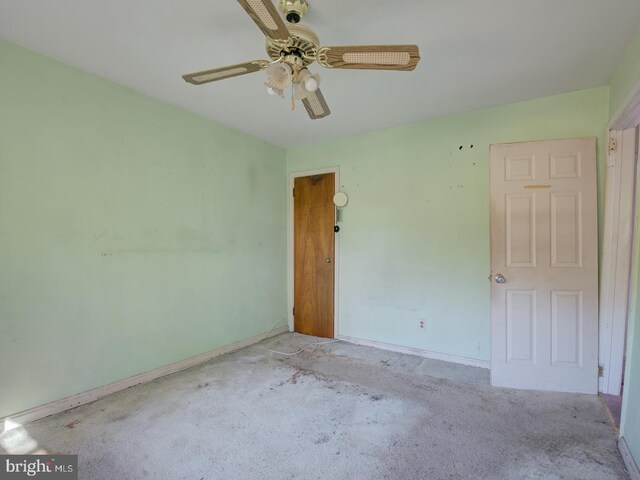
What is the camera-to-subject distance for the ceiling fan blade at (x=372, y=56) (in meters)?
1.43

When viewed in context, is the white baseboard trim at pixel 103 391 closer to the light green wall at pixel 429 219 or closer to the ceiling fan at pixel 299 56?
the light green wall at pixel 429 219

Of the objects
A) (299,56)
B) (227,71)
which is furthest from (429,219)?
(227,71)

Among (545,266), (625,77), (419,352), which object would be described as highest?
(625,77)

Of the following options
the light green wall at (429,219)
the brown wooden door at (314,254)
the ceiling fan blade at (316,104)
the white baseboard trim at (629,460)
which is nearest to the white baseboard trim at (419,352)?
the light green wall at (429,219)

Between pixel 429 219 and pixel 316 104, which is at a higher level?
pixel 316 104

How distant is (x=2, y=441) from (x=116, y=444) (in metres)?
0.70

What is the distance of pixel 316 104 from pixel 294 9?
1.61 ft

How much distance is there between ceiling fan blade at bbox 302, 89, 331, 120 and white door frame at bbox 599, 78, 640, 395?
2.18 m

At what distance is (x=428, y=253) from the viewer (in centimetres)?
339

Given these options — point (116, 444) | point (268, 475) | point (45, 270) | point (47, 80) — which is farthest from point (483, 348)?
point (47, 80)

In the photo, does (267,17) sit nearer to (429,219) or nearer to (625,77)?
(625,77)

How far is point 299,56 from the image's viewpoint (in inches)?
63.4

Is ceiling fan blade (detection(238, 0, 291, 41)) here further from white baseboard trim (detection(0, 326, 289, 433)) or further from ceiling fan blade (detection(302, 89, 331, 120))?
white baseboard trim (detection(0, 326, 289, 433))

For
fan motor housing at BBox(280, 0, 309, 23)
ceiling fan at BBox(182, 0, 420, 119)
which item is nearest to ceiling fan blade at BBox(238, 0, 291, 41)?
ceiling fan at BBox(182, 0, 420, 119)
